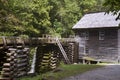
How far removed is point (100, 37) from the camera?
133 ft

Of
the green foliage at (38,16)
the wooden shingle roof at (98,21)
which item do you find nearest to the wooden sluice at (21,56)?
the green foliage at (38,16)

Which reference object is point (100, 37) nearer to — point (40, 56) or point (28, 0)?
point (28, 0)

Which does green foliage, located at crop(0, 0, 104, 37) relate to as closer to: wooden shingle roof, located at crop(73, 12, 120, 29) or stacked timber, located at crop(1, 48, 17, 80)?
wooden shingle roof, located at crop(73, 12, 120, 29)

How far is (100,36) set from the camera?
4059 centimetres

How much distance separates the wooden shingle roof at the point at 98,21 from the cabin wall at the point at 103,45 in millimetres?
1033

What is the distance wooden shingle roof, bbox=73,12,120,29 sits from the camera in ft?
126

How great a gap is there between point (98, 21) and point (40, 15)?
10.2m

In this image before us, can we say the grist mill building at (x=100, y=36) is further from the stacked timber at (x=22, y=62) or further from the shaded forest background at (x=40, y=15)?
the stacked timber at (x=22, y=62)

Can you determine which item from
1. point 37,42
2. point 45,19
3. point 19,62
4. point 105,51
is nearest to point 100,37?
point 105,51

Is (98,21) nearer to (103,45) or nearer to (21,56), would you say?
(103,45)

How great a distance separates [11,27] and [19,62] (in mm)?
13256

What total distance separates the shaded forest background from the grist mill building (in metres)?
2.82

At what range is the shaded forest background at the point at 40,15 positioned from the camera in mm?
29142

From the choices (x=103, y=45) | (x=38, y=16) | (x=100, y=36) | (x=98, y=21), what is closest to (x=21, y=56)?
(x=103, y=45)
